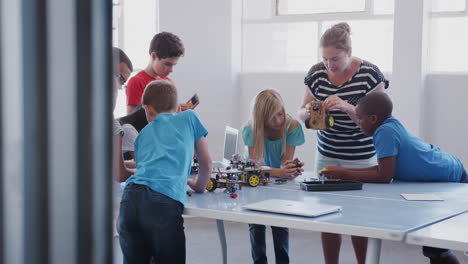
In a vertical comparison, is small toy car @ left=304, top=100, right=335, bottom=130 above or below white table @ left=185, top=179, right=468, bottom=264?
above

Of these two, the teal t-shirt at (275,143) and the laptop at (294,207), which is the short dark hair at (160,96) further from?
the teal t-shirt at (275,143)

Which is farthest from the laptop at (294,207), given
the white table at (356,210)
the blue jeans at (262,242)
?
the blue jeans at (262,242)

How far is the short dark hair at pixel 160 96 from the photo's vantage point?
2461 mm

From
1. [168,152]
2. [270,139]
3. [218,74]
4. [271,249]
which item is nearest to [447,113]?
[271,249]

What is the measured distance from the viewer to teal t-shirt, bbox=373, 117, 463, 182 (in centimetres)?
272

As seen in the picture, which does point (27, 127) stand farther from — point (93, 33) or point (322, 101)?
point (322, 101)

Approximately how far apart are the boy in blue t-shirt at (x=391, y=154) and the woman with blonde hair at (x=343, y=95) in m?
0.11

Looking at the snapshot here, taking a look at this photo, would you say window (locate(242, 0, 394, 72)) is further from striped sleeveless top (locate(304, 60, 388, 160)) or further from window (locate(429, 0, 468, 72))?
striped sleeveless top (locate(304, 60, 388, 160))

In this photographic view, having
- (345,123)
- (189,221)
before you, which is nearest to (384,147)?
(345,123)

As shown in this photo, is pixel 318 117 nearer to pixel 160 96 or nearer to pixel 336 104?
pixel 336 104

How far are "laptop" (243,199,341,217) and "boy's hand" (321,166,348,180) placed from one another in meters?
0.53

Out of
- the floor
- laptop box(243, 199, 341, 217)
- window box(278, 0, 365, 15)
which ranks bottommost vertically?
the floor

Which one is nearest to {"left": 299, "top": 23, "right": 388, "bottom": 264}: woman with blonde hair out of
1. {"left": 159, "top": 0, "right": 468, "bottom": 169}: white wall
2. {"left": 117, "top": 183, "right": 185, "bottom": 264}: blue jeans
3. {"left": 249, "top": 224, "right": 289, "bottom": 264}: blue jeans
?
{"left": 249, "top": 224, "right": 289, "bottom": 264}: blue jeans

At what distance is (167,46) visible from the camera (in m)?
3.16
